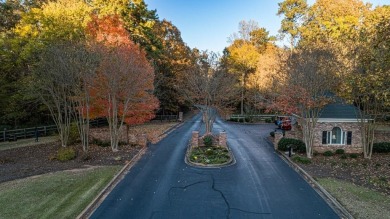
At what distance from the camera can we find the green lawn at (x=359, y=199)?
10.5 meters

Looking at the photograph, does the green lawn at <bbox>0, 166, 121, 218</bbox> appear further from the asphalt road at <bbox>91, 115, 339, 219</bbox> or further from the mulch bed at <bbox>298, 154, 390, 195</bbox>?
the mulch bed at <bbox>298, 154, 390, 195</bbox>

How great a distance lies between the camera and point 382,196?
1242 cm

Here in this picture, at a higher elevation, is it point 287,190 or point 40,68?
point 40,68

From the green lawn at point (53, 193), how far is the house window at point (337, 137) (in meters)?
15.3

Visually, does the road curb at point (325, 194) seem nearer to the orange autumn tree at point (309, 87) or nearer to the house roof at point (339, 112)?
the orange autumn tree at point (309, 87)

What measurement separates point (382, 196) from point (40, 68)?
22.3 metres

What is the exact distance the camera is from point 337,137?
21.5 m

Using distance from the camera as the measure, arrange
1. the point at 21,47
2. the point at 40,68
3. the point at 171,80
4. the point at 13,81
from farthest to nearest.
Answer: the point at 171,80 → the point at 13,81 → the point at 21,47 → the point at 40,68

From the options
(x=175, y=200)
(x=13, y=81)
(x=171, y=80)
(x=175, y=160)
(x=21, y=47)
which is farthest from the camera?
(x=171, y=80)

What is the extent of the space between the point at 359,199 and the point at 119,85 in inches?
622

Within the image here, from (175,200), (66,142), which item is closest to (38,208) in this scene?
(175,200)

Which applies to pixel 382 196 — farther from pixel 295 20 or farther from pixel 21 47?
pixel 295 20

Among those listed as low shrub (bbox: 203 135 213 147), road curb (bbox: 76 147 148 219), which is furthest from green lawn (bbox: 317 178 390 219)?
low shrub (bbox: 203 135 213 147)

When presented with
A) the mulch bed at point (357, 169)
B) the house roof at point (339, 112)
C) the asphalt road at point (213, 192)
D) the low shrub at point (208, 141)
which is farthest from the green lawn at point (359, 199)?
the low shrub at point (208, 141)
